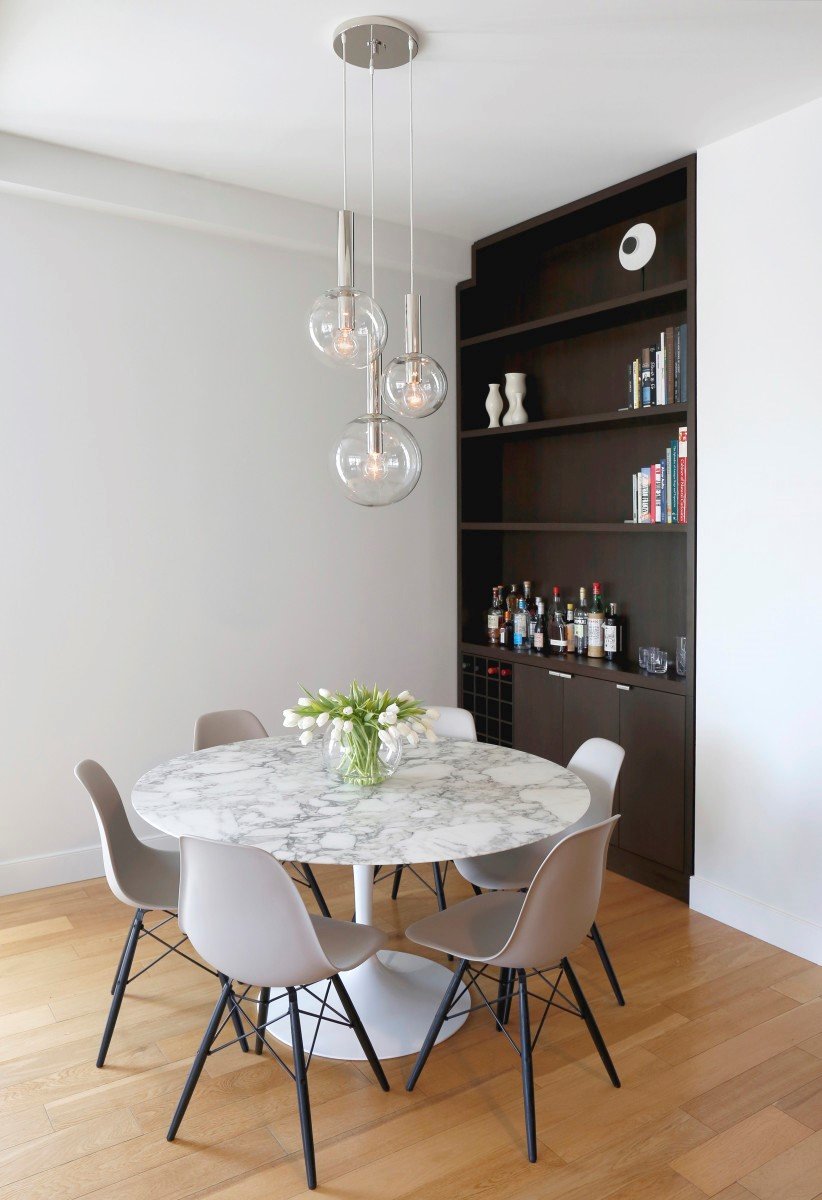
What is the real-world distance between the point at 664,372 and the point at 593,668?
123cm

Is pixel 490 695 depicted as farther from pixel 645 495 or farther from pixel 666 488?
pixel 666 488

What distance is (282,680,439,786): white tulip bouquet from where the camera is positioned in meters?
2.55

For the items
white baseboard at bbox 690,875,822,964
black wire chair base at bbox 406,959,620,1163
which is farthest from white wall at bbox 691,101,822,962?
black wire chair base at bbox 406,959,620,1163

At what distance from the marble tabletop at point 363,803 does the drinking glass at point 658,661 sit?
1.02m

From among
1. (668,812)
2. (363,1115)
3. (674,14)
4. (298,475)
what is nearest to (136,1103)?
(363,1115)

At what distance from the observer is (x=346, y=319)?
233cm

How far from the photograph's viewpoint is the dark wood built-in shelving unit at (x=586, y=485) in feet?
11.8

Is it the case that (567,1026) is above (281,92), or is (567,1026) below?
below

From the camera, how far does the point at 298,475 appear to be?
4.20 m

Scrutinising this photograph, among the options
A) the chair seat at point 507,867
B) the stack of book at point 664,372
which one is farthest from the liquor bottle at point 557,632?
the chair seat at point 507,867

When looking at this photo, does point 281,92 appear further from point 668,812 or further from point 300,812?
point 668,812

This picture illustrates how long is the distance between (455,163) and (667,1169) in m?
3.29

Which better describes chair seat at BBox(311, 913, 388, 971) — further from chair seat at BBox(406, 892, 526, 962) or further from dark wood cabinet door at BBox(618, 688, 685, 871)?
dark wood cabinet door at BBox(618, 688, 685, 871)

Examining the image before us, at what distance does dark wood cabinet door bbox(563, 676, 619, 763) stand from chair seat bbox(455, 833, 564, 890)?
101 centimetres
